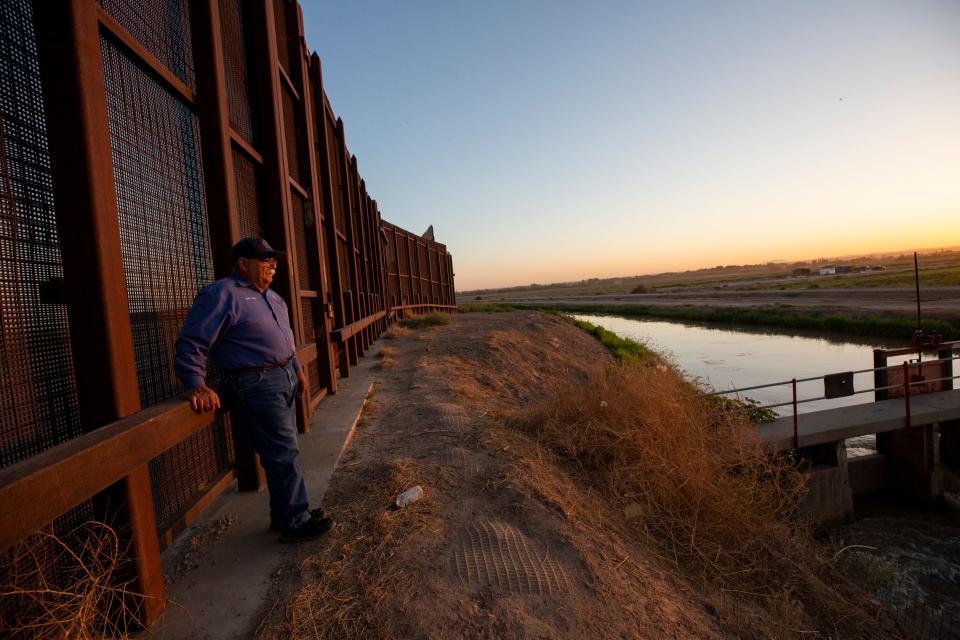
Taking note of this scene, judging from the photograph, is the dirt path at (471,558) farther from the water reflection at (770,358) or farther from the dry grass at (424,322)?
the dry grass at (424,322)

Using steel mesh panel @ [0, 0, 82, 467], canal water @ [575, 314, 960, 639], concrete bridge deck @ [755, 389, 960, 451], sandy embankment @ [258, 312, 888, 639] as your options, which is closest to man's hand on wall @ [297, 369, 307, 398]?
sandy embankment @ [258, 312, 888, 639]

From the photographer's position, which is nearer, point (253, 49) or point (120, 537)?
point (120, 537)

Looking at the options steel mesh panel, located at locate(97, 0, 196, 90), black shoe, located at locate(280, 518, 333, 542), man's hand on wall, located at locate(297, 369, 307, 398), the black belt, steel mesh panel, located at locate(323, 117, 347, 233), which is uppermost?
steel mesh panel, located at locate(323, 117, 347, 233)

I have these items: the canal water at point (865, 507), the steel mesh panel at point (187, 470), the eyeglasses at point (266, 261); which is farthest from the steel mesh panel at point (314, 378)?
the canal water at point (865, 507)

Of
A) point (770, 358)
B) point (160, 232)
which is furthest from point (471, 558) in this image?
point (770, 358)

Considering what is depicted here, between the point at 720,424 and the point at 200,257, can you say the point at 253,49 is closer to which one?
A: the point at 200,257

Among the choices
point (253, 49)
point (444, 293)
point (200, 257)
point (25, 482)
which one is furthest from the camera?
point (444, 293)

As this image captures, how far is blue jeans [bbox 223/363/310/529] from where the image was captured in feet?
9.09

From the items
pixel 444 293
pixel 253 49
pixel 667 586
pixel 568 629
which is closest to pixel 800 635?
pixel 667 586

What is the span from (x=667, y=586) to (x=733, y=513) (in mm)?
1496

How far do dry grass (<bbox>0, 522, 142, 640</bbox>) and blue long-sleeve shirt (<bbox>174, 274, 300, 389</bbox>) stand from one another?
0.75 meters

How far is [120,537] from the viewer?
7.19 feet

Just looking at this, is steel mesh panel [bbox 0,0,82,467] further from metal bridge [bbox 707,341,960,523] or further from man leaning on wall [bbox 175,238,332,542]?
metal bridge [bbox 707,341,960,523]

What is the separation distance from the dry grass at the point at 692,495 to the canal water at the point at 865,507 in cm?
128
